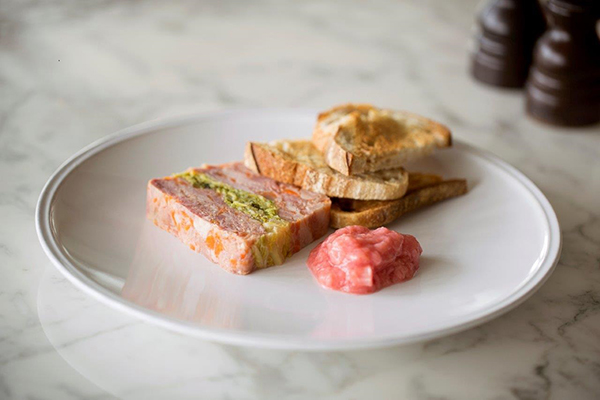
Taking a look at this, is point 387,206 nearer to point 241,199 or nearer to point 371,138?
point 371,138

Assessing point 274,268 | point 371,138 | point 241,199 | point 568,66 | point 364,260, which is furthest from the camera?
point 568,66

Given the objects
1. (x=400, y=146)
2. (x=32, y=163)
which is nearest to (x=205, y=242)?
(x=400, y=146)

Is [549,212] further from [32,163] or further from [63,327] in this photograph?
[32,163]

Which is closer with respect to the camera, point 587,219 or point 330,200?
point 330,200

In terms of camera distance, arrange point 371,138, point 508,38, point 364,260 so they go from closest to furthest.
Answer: point 364,260
point 371,138
point 508,38

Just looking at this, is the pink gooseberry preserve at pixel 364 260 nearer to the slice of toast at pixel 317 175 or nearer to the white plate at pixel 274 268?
the white plate at pixel 274 268

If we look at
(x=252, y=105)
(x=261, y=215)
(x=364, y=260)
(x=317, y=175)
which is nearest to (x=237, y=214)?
(x=261, y=215)

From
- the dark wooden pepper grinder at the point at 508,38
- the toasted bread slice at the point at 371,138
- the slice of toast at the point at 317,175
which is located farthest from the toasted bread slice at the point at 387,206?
the dark wooden pepper grinder at the point at 508,38
